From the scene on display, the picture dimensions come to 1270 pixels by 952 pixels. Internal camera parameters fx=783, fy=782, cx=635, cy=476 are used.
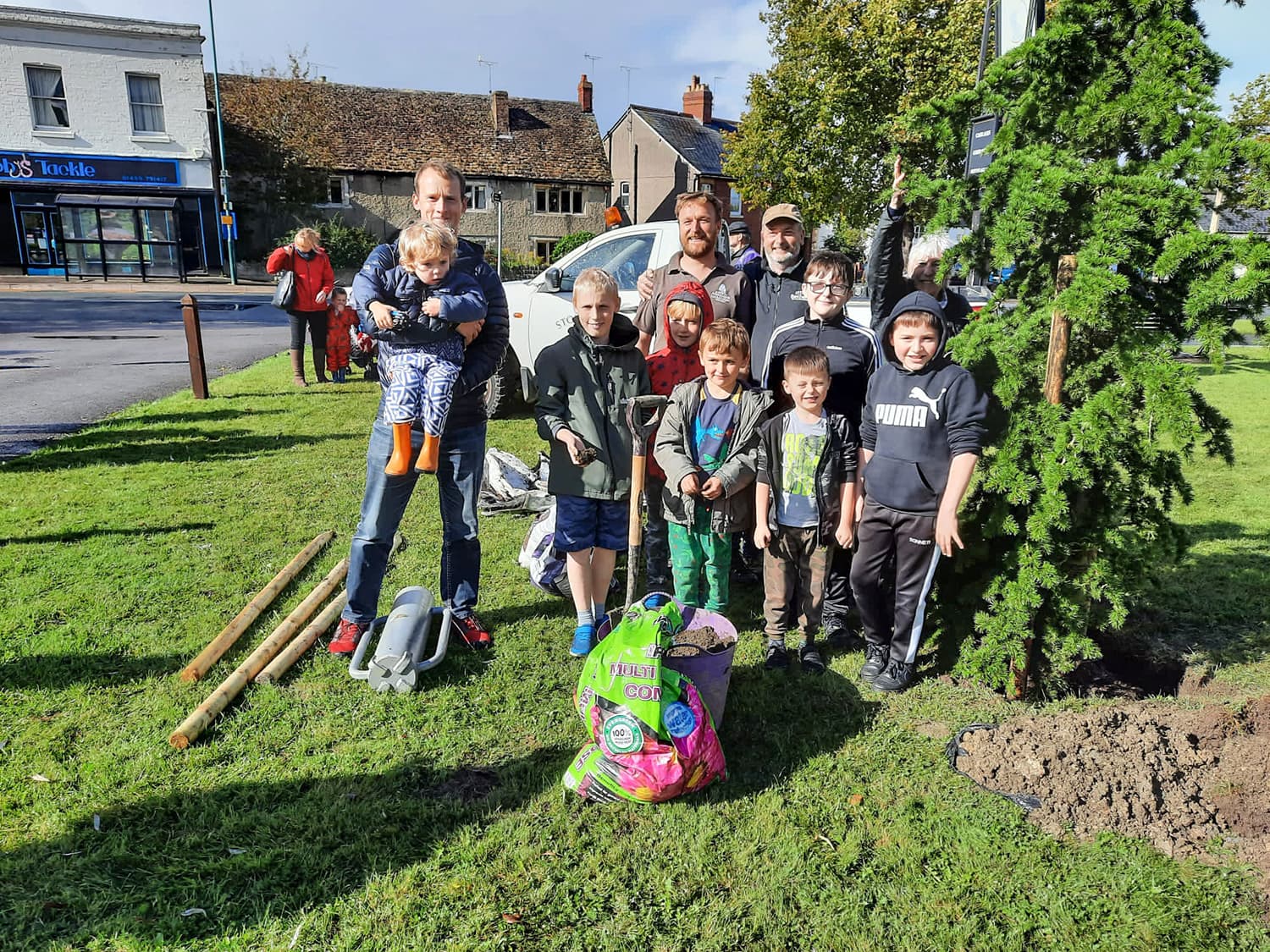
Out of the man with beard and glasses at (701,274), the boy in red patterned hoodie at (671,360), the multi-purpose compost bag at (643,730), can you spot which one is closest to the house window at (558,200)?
the man with beard and glasses at (701,274)

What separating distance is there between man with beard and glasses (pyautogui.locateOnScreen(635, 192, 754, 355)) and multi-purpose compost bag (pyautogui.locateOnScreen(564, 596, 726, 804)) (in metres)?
2.05

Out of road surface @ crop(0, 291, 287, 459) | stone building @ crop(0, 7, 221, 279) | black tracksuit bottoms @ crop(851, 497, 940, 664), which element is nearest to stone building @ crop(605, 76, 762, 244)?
stone building @ crop(0, 7, 221, 279)

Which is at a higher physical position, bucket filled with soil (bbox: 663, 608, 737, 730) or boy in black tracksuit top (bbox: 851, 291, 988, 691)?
boy in black tracksuit top (bbox: 851, 291, 988, 691)

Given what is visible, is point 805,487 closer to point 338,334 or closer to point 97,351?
point 338,334

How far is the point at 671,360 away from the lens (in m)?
4.28

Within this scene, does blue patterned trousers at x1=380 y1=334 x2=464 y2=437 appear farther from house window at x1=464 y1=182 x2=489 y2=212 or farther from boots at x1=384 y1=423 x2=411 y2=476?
house window at x1=464 y1=182 x2=489 y2=212

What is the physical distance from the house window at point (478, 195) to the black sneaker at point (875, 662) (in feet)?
120

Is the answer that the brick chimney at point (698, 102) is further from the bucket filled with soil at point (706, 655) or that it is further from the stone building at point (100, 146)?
the bucket filled with soil at point (706, 655)

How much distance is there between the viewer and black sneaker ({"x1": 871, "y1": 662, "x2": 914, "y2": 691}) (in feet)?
12.2

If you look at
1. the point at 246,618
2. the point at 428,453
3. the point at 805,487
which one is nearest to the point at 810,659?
the point at 805,487

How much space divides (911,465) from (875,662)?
1022mm

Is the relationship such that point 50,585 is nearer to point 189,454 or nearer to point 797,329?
point 189,454

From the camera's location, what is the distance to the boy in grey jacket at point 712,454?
3803 millimetres

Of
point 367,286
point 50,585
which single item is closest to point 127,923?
point 367,286
